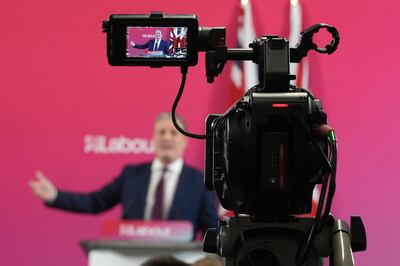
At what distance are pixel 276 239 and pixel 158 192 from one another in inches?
71.9

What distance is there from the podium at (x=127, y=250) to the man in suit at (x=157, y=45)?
1788 millimetres

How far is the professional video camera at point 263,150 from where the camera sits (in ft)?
3.63

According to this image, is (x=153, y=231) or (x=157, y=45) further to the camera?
(x=153, y=231)

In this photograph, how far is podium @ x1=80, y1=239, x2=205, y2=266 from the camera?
2.91m

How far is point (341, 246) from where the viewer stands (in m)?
1.09

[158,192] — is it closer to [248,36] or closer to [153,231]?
[153,231]

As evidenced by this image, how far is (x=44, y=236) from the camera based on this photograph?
293cm

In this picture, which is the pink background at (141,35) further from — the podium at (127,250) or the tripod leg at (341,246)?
the podium at (127,250)

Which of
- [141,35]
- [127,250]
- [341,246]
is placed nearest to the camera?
[341,246]

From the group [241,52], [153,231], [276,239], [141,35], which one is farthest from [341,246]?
[153,231]

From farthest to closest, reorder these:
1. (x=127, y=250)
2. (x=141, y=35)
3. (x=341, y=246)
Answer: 1. (x=127, y=250)
2. (x=141, y=35)
3. (x=341, y=246)

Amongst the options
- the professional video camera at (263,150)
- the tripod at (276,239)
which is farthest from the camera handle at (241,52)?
the tripod at (276,239)

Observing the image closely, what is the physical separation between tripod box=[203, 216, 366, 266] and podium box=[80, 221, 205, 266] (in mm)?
1770

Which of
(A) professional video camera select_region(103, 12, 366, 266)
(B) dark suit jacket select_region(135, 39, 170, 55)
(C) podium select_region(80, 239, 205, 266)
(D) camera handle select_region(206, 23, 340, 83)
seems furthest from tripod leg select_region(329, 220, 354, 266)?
(C) podium select_region(80, 239, 205, 266)
